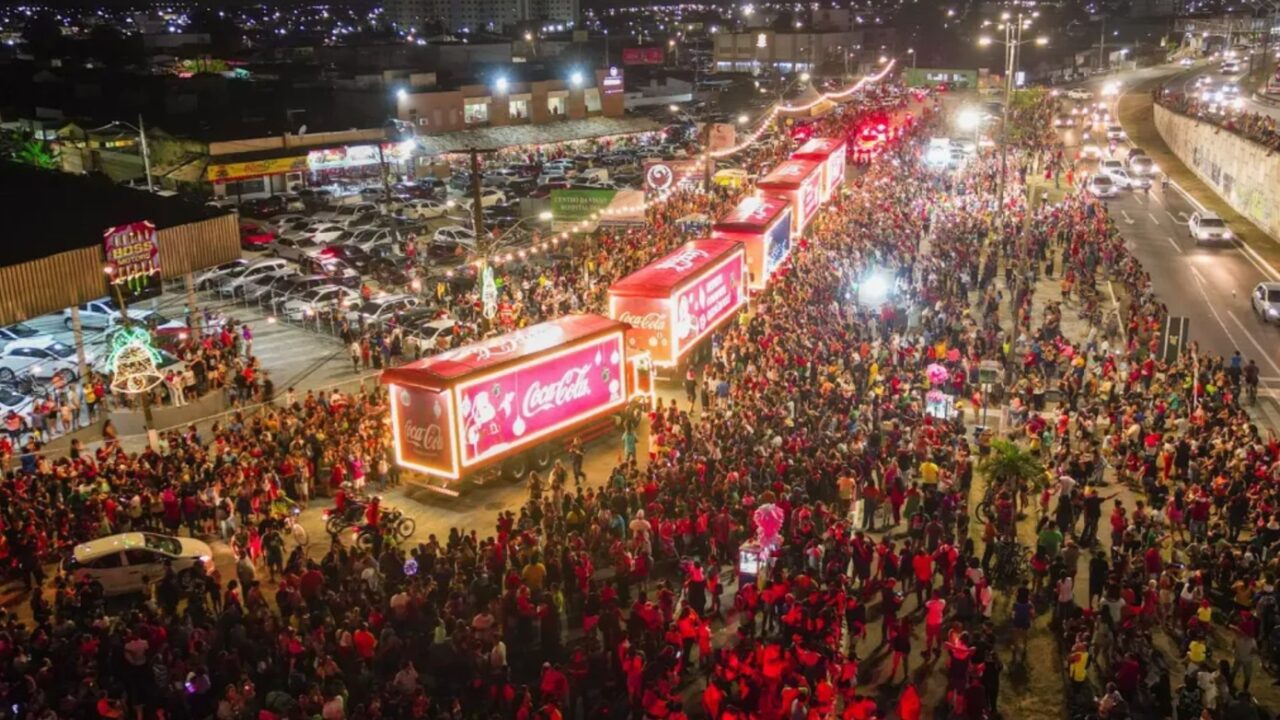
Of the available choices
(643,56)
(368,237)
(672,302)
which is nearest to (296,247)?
(368,237)

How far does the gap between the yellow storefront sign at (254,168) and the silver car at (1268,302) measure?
44433 mm

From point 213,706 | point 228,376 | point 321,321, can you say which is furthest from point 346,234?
point 213,706

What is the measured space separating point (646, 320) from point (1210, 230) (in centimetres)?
2929

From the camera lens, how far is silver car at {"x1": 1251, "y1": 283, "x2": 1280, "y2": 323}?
31.0 m

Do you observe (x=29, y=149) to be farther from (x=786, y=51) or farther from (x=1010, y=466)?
(x=786, y=51)

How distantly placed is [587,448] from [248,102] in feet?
167

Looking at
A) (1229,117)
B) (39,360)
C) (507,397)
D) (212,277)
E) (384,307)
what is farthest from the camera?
(1229,117)

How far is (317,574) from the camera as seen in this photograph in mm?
15352

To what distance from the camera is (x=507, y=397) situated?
19.8 metres

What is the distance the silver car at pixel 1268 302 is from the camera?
31.0 meters

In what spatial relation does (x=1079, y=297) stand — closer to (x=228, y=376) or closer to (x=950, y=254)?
(x=950, y=254)

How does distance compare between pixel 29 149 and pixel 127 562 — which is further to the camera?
pixel 29 149

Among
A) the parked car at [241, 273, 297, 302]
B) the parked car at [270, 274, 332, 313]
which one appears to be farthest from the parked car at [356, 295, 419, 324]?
the parked car at [241, 273, 297, 302]

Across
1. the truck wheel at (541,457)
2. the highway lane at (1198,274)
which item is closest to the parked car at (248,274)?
the truck wheel at (541,457)
